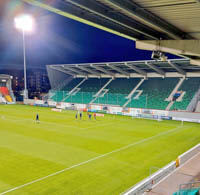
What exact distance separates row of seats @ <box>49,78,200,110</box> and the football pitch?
1272 cm

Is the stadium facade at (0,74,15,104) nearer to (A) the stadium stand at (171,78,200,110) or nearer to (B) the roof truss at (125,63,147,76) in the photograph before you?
(B) the roof truss at (125,63,147,76)

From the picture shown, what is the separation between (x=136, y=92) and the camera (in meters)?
44.3

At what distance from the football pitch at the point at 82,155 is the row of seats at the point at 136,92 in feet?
41.7

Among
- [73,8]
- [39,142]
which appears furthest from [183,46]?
[39,142]

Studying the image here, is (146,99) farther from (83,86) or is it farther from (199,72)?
(83,86)

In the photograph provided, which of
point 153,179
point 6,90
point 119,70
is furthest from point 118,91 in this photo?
point 153,179

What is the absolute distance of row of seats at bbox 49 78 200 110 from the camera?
128ft

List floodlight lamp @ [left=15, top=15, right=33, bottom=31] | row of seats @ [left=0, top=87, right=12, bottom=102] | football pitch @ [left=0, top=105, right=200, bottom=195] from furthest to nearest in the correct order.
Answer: row of seats @ [left=0, top=87, right=12, bottom=102] → floodlight lamp @ [left=15, top=15, right=33, bottom=31] → football pitch @ [left=0, top=105, right=200, bottom=195]

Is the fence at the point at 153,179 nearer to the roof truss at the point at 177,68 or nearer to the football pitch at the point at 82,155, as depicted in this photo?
the football pitch at the point at 82,155

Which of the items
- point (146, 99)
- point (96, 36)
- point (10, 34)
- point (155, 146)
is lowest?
point (155, 146)

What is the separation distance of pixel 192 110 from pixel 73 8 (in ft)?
106

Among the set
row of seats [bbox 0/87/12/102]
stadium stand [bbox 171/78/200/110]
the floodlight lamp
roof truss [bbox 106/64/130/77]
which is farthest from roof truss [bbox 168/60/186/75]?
row of seats [bbox 0/87/12/102]

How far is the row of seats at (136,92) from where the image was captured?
38.9m

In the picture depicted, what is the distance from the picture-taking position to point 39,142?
19.5 meters
